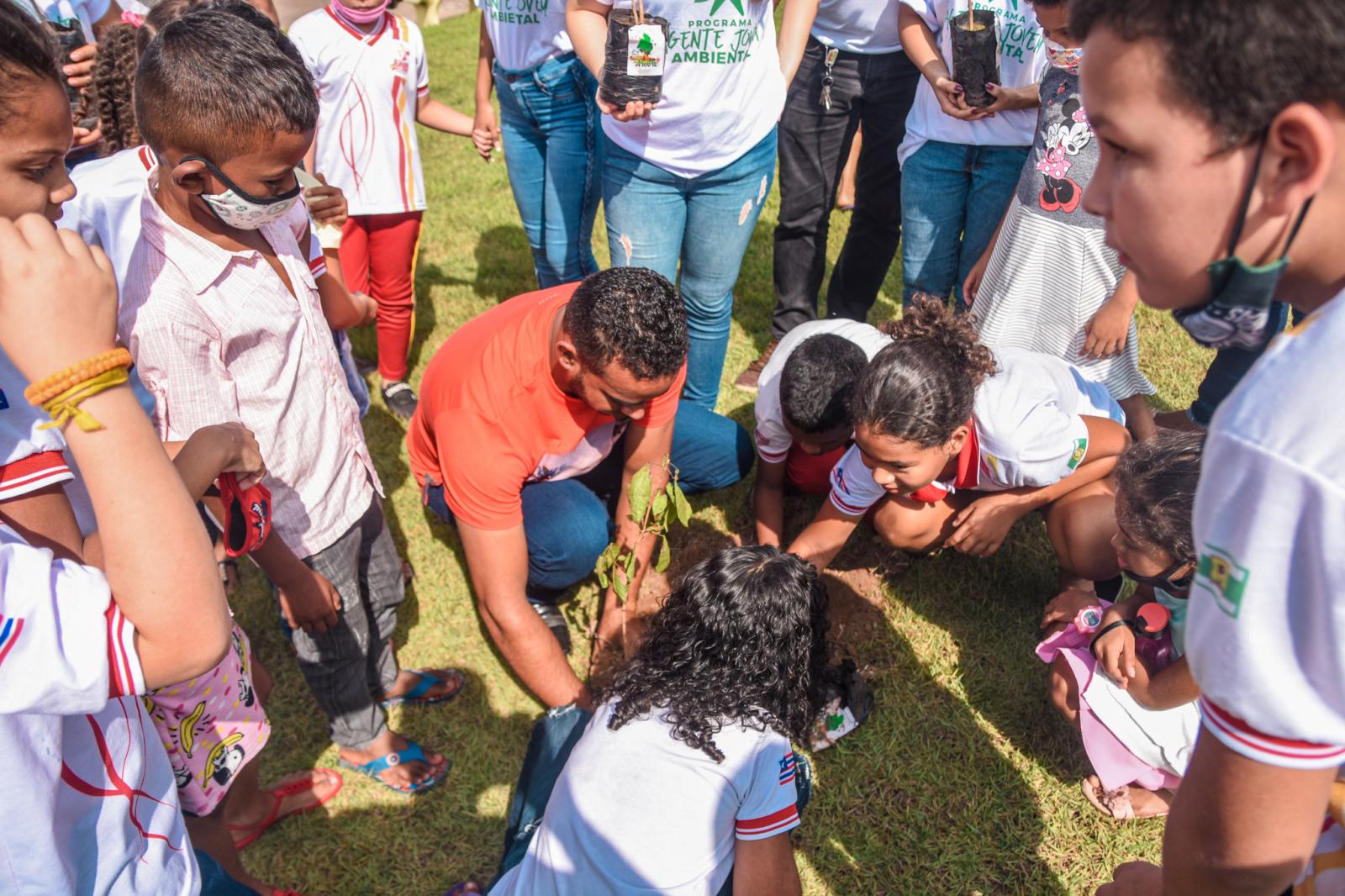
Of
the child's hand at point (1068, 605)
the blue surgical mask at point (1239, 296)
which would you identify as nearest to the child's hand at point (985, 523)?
the child's hand at point (1068, 605)

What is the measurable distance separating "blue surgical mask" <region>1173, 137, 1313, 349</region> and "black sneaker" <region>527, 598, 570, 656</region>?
8.19ft

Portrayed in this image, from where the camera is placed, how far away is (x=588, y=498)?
3.08 meters

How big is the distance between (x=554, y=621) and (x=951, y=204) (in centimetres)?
222

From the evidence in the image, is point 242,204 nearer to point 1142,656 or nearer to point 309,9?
point 1142,656

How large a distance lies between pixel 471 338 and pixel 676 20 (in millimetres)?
1279

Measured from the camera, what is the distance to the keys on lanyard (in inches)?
149

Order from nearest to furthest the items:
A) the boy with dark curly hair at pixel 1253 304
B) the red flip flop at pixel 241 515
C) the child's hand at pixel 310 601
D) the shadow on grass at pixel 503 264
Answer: the boy with dark curly hair at pixel 1253 304
the red flip flop at pixel 241 515
the child's hand at pixel 310 601
the shadow on grass at pixel 503 264

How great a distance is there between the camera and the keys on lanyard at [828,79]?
12.5ft

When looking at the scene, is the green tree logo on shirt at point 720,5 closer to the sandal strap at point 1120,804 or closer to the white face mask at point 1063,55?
the white face mask at point 1063,55

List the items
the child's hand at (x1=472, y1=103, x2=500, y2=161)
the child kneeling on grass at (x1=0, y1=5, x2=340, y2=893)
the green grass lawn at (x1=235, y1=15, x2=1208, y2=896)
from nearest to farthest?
the child kneeling on grass at (x1=0, y1=5, x2=340, y2=893), the green grass lawn at (x1=235, y1=15, x2=1208, y2=896), the child's hand at (x1=472, y1=103, x2=500, y2=161)

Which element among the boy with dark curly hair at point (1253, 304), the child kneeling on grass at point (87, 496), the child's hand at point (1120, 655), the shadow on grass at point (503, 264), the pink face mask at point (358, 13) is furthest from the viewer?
the shadow on grass at point (503, 264)

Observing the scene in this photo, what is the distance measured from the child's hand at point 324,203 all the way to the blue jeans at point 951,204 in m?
2.15

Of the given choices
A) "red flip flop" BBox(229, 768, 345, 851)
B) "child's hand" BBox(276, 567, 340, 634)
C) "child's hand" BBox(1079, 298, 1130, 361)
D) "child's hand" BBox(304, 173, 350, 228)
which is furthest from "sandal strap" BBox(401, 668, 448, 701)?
"child's hand" BBox(1079, 298, 1130, 361)

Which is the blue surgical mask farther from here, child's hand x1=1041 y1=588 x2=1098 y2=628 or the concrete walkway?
the concrete walkway
